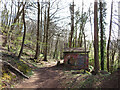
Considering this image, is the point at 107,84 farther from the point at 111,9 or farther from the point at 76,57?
the point at 111,9

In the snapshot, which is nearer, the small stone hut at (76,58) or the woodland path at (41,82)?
the woodland path at (41,82)

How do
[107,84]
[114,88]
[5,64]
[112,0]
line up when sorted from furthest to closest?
1. [112,0]
2. [5,64]
3. [107,84]
4. [114,88]

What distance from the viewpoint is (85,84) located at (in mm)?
6312

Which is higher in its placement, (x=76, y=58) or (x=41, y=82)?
(x=76, y=58)

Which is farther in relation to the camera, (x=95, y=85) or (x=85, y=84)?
(x=85, y=84)

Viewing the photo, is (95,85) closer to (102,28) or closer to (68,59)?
(68,59)

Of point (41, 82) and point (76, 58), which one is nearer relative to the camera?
point (41, 82)

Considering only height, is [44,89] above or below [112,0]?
below

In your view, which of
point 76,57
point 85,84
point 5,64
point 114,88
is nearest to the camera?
point 114,88

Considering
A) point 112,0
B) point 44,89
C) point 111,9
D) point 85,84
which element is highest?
point 112,0

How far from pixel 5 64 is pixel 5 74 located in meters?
0.96

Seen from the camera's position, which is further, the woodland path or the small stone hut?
the small stone hut

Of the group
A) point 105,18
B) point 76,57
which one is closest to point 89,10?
point 105,18

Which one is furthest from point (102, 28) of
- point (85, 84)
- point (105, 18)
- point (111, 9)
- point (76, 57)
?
point (85, 84)
